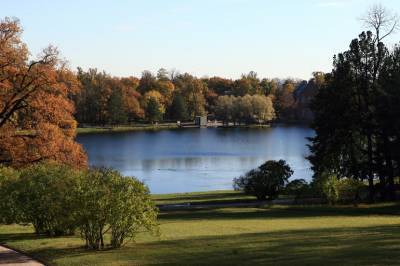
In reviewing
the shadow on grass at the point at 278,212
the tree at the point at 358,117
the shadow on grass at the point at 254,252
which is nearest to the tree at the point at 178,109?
the tree at the point at 358,117

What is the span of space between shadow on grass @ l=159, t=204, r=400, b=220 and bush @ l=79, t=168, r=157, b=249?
412 inches

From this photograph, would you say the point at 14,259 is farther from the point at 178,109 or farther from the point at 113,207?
the point at 178,109

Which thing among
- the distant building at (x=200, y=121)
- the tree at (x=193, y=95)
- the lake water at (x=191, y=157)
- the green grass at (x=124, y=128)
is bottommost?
the lake water at (x=191, y=157)

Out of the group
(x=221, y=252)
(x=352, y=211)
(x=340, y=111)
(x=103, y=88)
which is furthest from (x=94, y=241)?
(x=103, y=88)

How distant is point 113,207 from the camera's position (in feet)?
46.6

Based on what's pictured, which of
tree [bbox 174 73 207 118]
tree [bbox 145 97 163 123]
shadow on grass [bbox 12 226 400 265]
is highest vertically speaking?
tree [bbox 174 73 207 118]

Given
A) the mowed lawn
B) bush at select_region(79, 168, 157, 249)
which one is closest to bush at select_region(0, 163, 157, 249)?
bush at select_region(79, 168, 157, 249)

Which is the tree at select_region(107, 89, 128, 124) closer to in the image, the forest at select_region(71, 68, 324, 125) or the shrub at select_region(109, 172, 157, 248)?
the forest at select_region(71, 68, 324, 125)

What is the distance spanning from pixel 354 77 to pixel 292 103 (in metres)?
121

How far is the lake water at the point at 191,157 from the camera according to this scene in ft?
173

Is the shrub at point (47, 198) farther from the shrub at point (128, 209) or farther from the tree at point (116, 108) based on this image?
the tree at point (116, 108)

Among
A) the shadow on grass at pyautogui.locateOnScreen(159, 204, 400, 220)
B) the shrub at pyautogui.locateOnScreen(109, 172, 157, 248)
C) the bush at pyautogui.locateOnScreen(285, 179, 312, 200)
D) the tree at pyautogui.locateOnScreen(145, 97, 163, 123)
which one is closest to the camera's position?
the shrub at pyautogui.locateOnScreen(109, 172, 157, 248)

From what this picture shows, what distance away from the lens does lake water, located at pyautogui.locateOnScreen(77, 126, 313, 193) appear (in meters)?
52.6

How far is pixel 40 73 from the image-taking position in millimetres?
29844
